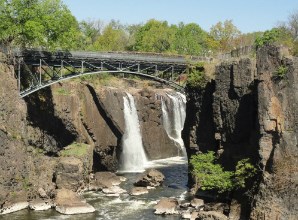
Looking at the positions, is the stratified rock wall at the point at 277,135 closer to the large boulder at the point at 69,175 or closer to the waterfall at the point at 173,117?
the large boulder at the point at 69,175

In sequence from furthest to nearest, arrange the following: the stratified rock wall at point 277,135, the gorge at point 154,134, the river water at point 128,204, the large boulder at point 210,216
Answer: the river water at point 128,204, the large boulder at point 210,216, the gorge at point 154,134, the stratified rock wall at point 277,135

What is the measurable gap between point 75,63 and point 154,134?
568 inches

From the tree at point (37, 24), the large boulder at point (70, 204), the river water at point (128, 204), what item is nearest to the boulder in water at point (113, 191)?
the river water at point (128, 204)

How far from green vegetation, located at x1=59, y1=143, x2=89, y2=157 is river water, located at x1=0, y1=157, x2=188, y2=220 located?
3.78 metres

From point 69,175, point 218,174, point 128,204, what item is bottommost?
point 128,204

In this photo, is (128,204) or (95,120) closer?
(128,204)

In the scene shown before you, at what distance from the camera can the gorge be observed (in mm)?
28078

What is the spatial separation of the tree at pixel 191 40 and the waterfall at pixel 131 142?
27798 mm

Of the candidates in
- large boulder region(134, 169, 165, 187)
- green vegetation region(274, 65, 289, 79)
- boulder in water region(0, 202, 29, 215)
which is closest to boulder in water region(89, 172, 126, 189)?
large boulder region(134, 169, 165, 187)

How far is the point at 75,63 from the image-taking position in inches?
1751

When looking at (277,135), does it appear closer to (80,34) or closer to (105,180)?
(105,180)

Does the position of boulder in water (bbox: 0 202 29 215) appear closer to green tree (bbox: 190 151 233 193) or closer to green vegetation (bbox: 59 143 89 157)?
green vegetation (bbox: 59 143 89 157)

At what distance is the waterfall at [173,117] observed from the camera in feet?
184

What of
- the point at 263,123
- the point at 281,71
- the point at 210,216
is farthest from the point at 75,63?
the point at 281,71
